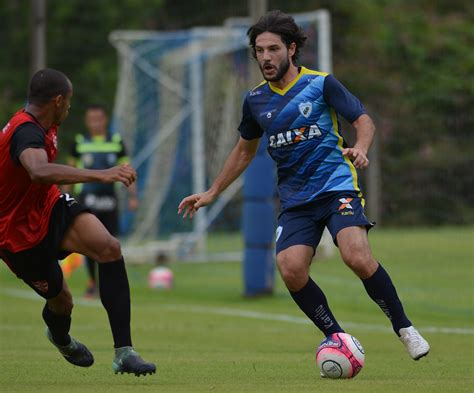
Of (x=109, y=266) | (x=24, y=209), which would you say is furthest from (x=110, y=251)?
(x=24, y=209)

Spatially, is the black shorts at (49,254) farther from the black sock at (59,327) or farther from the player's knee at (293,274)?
the player's knee at (293,274)

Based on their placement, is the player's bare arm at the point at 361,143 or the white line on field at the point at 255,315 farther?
the white line on field at the point at 255,315

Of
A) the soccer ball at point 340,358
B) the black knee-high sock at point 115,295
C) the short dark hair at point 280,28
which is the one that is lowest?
the soccer ball at point 340,358

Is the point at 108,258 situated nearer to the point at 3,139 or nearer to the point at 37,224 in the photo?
the point at 37,224

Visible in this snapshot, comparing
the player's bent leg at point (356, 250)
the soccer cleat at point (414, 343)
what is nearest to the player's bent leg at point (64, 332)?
the player's bent leg at point (356, 250)

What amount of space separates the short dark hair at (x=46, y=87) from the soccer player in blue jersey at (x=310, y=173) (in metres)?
1.18

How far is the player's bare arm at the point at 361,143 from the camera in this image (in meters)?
7.18

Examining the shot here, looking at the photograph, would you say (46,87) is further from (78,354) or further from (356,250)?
(356,250)

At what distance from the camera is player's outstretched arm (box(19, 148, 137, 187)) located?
22.7ft

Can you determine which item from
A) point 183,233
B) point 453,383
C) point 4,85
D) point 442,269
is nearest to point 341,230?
point 453,383

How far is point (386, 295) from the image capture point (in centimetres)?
777

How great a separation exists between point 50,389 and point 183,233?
51.5ft

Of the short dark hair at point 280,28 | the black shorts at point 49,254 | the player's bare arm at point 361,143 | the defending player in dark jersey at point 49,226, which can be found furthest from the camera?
the short dark hair at point 280,28

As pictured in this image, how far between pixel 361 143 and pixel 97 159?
8337 millimetres
